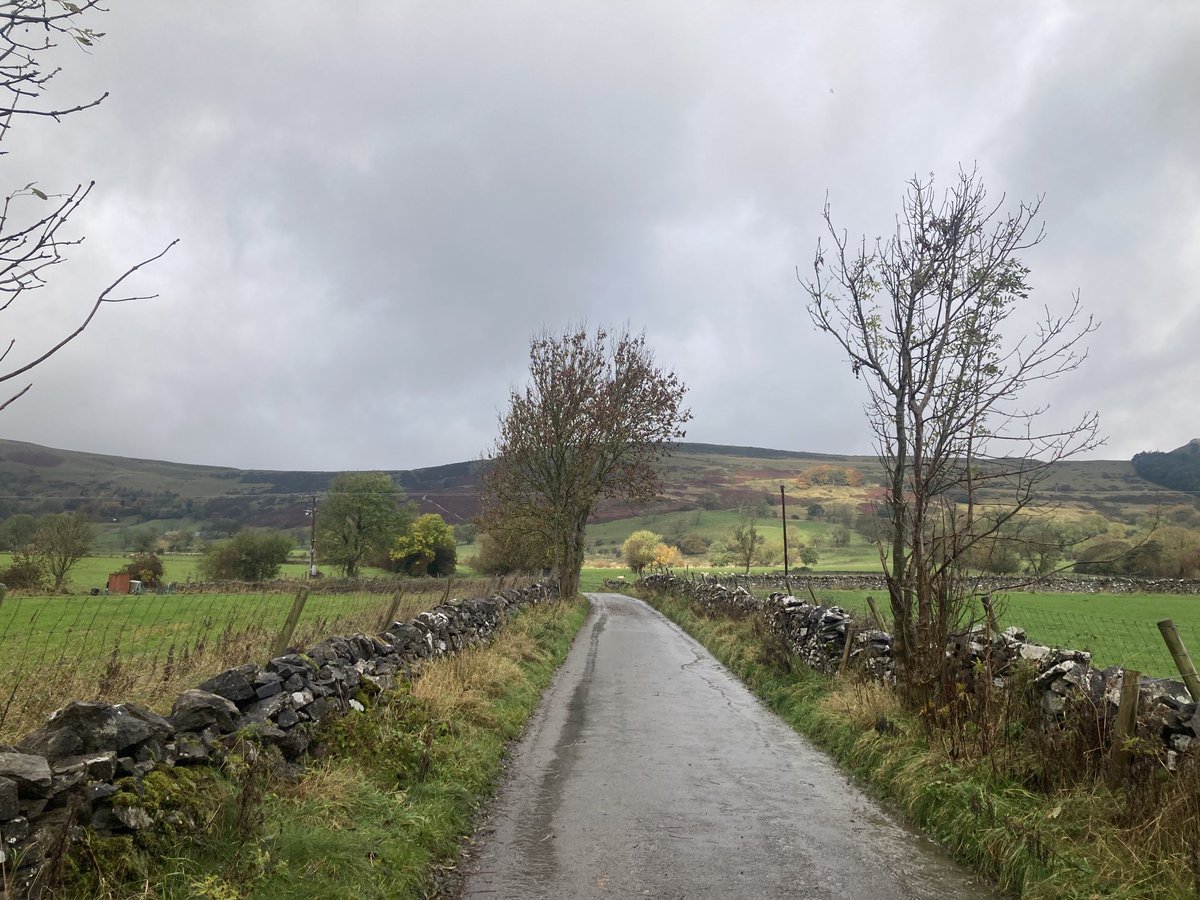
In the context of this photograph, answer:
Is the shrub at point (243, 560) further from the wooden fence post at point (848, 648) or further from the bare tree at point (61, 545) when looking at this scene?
the wooden fence post at point (848, 648)

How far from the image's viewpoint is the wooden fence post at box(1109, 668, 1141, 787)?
20.2 feet

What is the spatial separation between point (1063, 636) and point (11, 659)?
2721cm

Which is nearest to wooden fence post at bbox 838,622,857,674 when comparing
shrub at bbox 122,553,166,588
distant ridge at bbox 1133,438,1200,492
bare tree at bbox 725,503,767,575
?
shrub at bbox 122,553,166,588

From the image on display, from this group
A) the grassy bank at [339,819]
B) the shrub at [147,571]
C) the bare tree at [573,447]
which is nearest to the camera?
the grassy bank at [339,819]

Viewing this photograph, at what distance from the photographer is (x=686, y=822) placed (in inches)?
274

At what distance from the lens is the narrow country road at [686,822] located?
18.2ft

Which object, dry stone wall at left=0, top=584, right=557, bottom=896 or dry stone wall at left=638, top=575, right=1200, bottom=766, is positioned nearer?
dry stone wall at left=0, top=584, right=557, bottom=896

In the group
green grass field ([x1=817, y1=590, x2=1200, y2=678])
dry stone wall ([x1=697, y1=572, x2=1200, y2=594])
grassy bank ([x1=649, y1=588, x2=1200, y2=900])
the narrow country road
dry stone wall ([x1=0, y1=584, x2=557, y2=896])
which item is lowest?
dry stone wall ([x1=697, y1=572, x2=1200, y2=594])

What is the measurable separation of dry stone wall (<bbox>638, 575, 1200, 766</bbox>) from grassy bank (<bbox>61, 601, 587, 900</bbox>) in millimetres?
5478

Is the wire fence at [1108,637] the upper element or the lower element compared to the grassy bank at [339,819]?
lower

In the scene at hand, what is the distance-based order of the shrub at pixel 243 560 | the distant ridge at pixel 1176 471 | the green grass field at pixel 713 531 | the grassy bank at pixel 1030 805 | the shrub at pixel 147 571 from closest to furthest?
1. the grassy bank at pixel 1030 805
2. the shrub at pixel 147 571
3. the shrub at pixel 243 560
4. the green grass field at pixel 713 531
5. the distant ridge at pixel 1176 471

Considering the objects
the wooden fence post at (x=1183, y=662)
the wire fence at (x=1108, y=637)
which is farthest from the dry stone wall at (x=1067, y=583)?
the wooden fence post at (x=1183, y=662)

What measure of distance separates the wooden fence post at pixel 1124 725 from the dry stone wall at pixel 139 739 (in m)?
6.69

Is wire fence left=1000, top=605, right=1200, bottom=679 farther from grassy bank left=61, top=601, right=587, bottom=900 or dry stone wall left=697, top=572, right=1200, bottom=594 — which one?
dry stone wall left=697, top=572, right=1200, bottom=594
